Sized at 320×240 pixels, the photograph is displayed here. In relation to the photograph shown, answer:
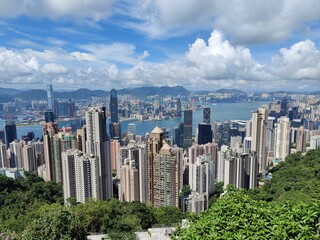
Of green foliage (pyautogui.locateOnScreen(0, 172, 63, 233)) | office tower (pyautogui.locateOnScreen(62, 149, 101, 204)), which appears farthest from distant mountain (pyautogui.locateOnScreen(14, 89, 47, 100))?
office tower (pyautogui.locateOnScreen(62, 149, 101, 204))

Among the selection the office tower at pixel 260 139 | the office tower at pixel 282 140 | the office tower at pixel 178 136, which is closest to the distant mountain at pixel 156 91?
the office tower at pixel 178 136

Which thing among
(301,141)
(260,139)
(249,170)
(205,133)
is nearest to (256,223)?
(249,170)

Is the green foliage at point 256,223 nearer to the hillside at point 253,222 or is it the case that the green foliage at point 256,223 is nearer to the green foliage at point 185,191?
the hillside at point 253,222

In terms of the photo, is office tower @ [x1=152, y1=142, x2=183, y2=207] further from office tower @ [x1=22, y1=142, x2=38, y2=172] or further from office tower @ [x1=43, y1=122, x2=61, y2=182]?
office tower @ [x1=22, y1=142, x2=38, y2=172]

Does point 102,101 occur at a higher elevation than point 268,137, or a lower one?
higher

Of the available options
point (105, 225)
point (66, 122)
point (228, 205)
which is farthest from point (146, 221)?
point (66, 122)

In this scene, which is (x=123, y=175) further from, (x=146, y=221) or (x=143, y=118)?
(x=143, y=118)
